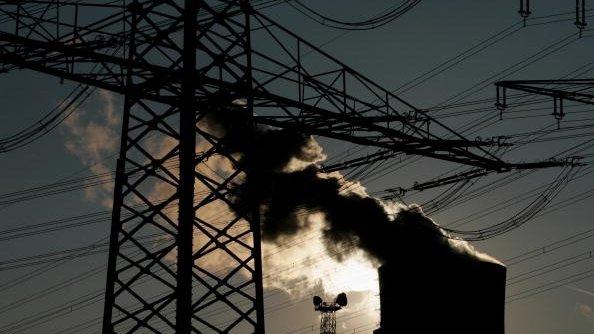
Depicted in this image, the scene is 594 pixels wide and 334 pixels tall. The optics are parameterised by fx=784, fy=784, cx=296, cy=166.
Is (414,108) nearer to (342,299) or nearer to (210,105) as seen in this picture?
(210,105)

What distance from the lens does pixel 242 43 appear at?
1655 cm

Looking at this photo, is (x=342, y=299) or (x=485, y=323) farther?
(x=342, y=299)

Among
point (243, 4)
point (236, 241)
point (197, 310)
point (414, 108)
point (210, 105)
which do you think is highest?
point (243, 4)

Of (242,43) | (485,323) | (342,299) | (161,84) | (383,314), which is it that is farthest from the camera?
(342,299)

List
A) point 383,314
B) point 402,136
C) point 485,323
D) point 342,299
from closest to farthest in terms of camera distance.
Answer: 1. point 402,136
2. point 485,323
3. point 383,314
4. point 342,299

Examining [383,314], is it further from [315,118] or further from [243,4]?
[243,4]

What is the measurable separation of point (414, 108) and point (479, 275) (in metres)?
5.81

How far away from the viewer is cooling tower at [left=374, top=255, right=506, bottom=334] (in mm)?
21438

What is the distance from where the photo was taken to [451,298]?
21641 millimetres

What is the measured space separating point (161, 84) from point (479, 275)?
1097cm

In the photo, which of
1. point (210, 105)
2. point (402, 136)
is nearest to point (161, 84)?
point (210, 105)

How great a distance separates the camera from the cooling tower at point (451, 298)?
70.3ft

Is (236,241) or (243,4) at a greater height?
(243,4)

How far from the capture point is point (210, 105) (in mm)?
15328
